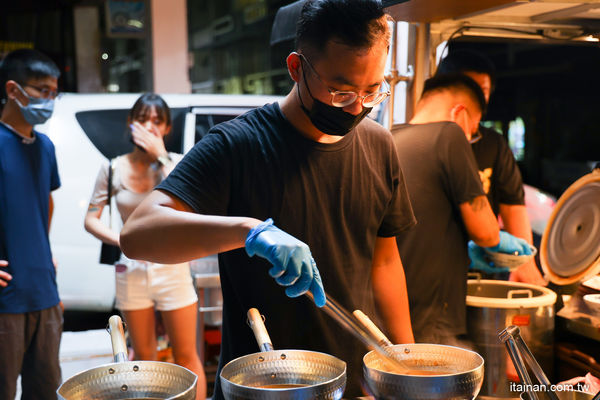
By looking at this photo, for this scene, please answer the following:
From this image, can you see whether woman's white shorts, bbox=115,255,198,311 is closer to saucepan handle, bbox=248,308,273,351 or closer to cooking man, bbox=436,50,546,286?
cooking man, bbox=436,50,546,286

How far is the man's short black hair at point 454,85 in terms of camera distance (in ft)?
8.26

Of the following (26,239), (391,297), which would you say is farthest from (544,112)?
(391,297)

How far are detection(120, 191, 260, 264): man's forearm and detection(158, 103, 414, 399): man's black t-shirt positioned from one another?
0.11 m

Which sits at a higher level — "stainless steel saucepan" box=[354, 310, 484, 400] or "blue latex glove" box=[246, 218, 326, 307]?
"blue latex glove" box=[246, 218, 326, 307]

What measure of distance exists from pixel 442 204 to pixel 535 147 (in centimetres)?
1381

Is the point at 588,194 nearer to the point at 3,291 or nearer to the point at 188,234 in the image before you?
the point at 188,234

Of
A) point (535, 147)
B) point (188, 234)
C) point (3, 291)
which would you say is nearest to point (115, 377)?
point (188, 234)

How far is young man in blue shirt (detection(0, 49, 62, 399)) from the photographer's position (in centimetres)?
271

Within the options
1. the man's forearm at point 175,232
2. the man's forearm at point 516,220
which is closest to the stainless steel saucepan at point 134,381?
the man's forearm at point 175,232

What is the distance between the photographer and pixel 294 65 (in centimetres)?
155

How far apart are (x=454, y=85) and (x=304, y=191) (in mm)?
1243

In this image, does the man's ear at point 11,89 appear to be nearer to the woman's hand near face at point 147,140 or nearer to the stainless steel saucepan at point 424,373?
the woman's hand near face at point 147,140

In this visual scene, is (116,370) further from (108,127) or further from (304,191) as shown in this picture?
(108,127)

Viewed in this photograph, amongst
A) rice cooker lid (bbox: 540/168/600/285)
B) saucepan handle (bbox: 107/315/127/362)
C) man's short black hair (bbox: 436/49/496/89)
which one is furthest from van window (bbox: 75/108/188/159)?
saucepan handle (bbox: 107/315/127/362)
